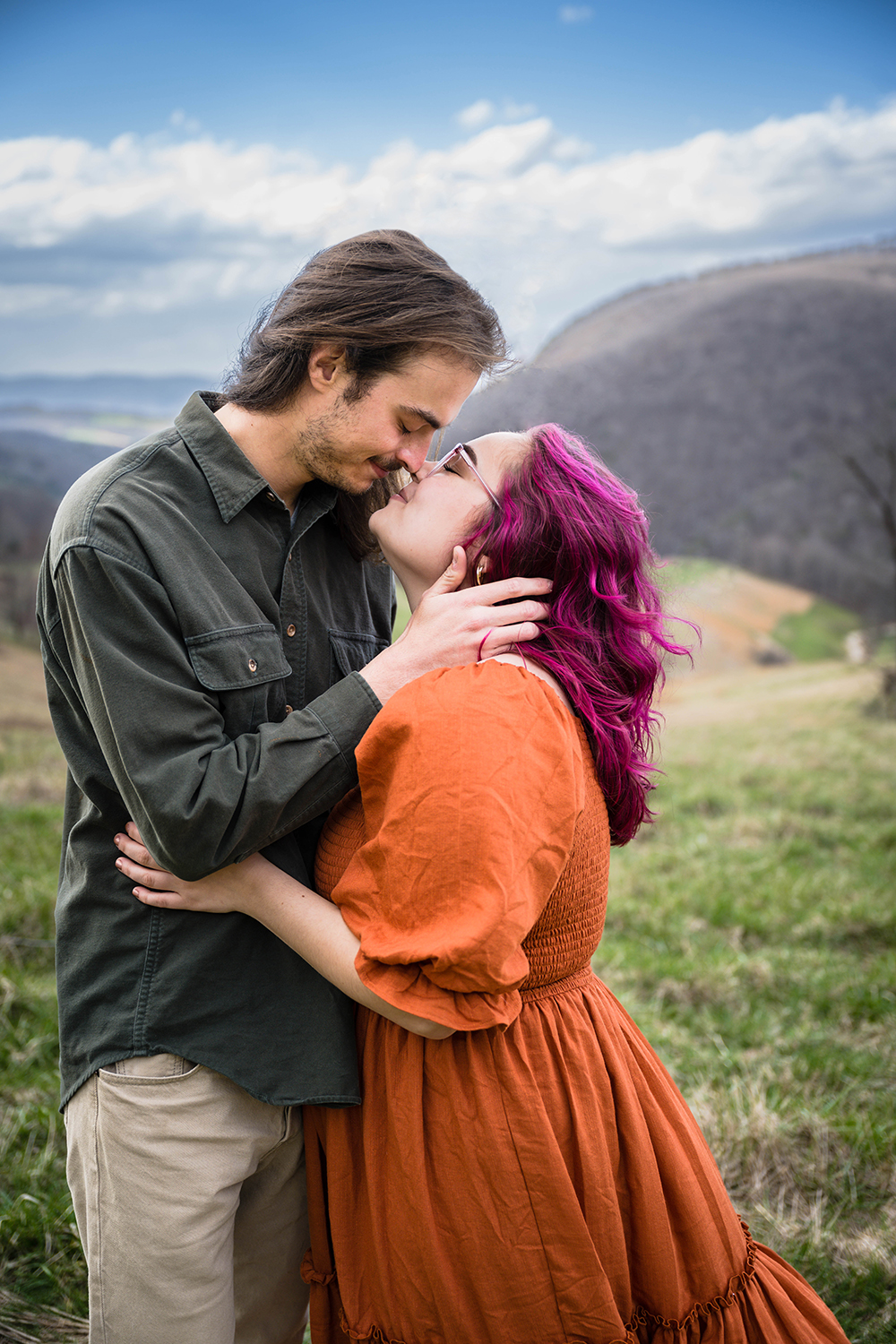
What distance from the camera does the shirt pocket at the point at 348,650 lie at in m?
1.82

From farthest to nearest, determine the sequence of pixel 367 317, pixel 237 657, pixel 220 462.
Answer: pixel 367 317
pixel 220 462
pixel 237 657

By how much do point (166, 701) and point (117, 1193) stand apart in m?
0.84

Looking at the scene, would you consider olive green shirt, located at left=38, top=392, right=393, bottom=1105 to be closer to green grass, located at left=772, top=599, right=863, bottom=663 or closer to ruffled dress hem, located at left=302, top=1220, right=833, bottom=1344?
ruffled dress hem, located at left=302, top=1220, right=833, bottom=1344

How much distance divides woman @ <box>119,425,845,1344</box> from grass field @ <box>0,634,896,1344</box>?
1122 mm

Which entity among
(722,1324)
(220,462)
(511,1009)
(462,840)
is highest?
(220,462)

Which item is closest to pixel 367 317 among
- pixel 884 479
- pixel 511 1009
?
pixel 511 1009

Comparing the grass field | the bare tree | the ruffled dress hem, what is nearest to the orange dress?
the ruffled dress hem

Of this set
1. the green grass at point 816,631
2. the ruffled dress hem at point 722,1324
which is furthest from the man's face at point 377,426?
the green grass at point 816,631

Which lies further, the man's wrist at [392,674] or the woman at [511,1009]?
the man's wrist at [392,674]

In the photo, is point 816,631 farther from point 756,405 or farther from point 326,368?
point 326,368

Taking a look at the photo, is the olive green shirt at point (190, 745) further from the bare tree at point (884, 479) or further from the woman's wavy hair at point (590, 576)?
the bare tree at point (884, 479)

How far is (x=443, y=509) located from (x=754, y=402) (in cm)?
952

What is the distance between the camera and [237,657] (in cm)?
148

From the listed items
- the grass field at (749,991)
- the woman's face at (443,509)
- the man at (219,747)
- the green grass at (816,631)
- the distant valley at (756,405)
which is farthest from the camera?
the distant valley at (756,405)
